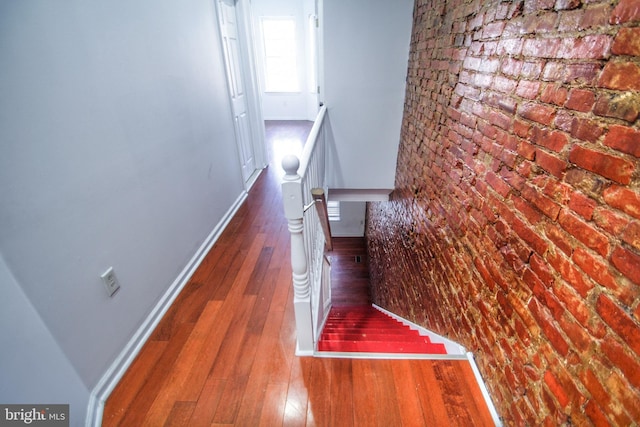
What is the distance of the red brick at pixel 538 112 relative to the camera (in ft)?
2.98

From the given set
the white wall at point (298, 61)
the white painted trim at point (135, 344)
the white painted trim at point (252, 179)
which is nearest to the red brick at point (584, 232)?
the white painted trim at point (135, 344)

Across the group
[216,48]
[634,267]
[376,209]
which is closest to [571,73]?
[634,267]

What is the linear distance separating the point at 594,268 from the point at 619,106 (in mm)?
405

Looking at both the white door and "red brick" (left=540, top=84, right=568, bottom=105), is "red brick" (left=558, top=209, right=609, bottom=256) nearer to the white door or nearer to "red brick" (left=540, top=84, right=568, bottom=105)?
"red brick" (left=540, top=84, right=568, bottom=105)

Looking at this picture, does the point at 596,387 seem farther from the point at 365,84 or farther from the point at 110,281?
the point at 365,84

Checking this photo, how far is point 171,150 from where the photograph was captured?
1.99m

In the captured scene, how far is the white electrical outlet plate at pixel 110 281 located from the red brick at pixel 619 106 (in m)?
1.98

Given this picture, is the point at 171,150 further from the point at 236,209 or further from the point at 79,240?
the point at 236,209

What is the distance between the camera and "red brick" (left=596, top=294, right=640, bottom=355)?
2.11 feet

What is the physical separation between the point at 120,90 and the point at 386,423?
2061 mm

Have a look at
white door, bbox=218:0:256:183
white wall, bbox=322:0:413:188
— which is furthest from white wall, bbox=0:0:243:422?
white wall, bbox=322:0:413:188

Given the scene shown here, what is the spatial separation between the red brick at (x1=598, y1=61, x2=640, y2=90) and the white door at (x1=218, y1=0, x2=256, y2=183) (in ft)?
9.69

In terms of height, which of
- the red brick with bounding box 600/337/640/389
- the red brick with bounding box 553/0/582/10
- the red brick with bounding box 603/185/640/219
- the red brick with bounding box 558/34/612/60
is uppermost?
the red brick with bounding box 553/0/582/10

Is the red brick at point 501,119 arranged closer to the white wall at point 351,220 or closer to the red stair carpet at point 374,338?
the red stair carpet at point 374,338
